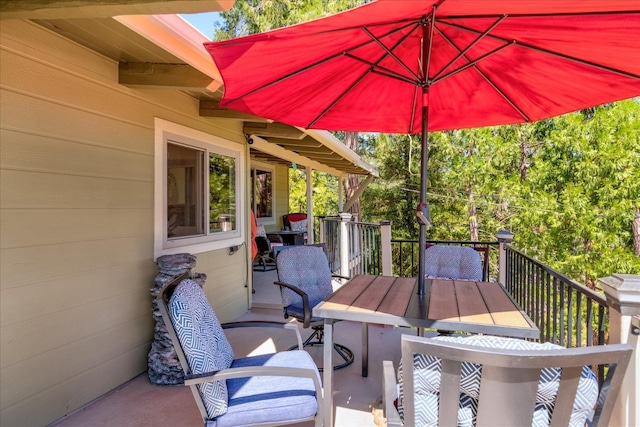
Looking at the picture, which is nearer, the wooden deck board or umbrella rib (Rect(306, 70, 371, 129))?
the wooden deck board

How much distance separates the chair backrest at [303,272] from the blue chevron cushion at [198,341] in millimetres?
1346

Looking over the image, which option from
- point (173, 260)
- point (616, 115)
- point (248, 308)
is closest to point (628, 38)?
point (173, 260)

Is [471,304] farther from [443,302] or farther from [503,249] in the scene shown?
[503,249]

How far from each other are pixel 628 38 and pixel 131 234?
343 cm

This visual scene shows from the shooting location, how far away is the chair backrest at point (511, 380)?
1036 mm

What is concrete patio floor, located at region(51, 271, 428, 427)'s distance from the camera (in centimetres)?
243

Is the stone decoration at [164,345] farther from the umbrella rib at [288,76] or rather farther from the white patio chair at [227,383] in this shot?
the umbrella rib at [288,76]

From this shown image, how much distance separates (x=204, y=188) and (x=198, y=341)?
2525 mm

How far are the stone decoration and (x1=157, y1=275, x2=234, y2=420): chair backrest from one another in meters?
1.05

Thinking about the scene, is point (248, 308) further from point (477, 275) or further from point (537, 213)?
point (537, 213)

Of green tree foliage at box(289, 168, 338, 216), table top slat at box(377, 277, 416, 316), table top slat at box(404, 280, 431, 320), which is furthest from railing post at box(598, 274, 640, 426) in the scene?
green tree foliage at box(289, 168, 338, 216)

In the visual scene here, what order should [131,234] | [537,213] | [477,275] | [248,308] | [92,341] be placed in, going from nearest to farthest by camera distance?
[92,341] → [131,234] → [477,275] → [248,308] → [537,213]

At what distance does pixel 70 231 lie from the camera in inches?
98.0

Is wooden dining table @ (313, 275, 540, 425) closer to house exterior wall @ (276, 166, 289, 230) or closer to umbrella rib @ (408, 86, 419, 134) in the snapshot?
umbrella rib @ (408, 86, 419, 134)
